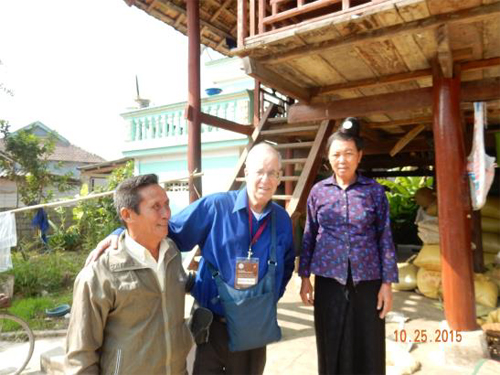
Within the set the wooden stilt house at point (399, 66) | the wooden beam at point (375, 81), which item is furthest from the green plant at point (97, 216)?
the wooden beam at point (375, 81)

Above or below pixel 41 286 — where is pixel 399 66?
above

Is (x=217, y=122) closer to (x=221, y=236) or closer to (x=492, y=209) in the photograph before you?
(x=221, y=236)

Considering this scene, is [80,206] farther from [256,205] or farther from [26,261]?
[256,205]

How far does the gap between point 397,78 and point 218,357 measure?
302 centimetres

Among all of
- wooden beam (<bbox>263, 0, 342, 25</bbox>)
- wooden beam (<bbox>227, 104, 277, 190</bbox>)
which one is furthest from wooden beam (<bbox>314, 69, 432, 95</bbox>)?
wooden beam (<bbox>227, 104, 277, 190</bbox>)

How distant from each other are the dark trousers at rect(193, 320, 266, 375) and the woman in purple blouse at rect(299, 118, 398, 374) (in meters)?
0.59

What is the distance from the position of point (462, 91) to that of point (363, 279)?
8.05 ft

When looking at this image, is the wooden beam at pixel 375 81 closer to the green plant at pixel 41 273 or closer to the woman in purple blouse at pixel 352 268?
the woman in purple blouse at pixel 352 268

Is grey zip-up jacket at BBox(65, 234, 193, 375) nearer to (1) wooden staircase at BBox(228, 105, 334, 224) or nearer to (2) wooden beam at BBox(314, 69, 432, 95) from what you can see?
(1) wooden staircase at BBox(228, 105, 334, 224)

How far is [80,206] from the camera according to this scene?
1081cm

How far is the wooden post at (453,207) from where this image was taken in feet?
9.77

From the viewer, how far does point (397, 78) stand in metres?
3.41

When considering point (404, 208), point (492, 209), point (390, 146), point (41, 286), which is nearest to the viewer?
point (492, 209)
